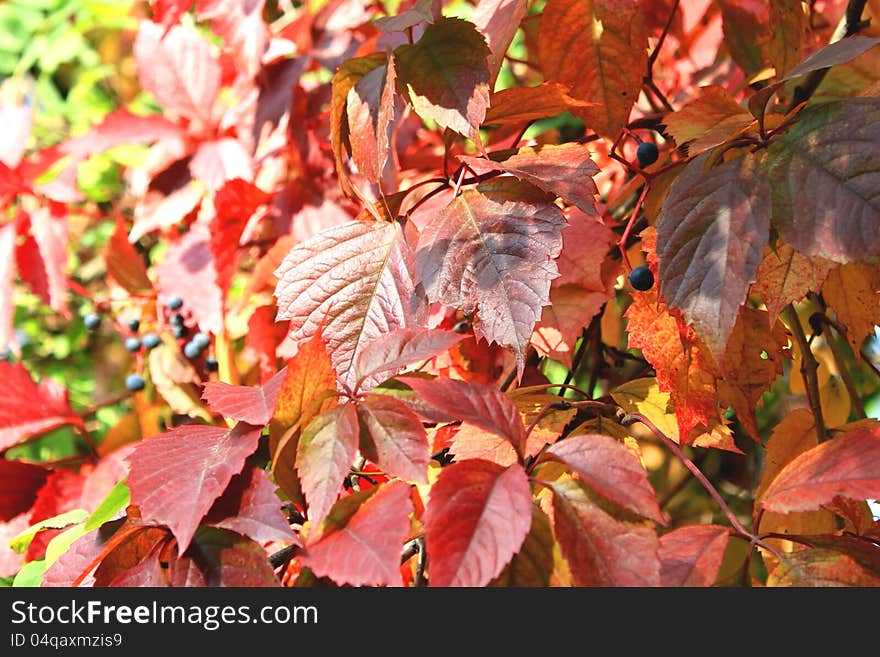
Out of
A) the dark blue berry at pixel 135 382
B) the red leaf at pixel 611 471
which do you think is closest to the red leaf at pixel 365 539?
the red leaf at pixel 611 471

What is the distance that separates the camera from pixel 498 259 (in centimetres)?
66

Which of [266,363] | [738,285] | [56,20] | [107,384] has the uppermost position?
[738,285]

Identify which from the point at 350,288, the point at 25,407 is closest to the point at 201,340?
the point at 25,407

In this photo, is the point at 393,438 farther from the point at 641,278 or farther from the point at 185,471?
the point at 641,278

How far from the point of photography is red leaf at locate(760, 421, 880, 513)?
0.54 m

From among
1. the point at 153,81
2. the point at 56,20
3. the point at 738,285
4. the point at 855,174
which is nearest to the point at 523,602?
the point at 738,285

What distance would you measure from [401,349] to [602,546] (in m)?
0.18

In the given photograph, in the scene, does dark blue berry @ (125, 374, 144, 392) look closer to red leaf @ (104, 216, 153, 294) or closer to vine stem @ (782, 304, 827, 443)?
red leaf @ (104, 216, 153, 294)

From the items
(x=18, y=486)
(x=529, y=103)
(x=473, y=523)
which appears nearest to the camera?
(x=473, y=523)

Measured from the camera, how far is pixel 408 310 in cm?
69

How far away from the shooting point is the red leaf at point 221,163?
118 cm

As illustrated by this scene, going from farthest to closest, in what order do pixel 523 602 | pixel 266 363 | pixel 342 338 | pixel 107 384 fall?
pixel 107 384
pixel 266 363
pixel 342 338
pixel 523 602

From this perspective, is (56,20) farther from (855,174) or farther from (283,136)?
(855,174)

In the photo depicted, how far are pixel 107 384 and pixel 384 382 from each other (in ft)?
5.00
